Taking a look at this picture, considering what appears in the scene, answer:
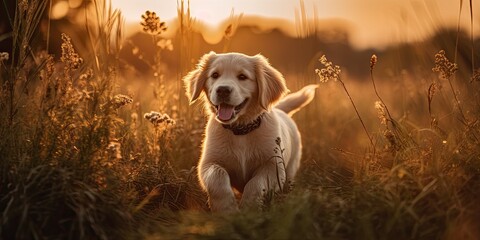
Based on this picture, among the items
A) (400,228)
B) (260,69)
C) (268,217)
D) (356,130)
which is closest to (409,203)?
(400,228)

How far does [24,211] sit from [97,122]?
2.24ft

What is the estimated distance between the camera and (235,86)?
3.75m

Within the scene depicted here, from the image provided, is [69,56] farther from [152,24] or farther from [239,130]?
[239,130]

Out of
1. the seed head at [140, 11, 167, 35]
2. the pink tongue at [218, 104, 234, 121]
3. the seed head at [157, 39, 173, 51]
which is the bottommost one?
the pink tongue at [218, 104, 234, 121]

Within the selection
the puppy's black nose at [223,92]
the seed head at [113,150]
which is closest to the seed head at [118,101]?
the seed head at [113,150]

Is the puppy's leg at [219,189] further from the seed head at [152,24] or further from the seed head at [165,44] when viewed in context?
the seed head at [165,44]

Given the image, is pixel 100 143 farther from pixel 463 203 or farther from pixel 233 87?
pixel 463 203

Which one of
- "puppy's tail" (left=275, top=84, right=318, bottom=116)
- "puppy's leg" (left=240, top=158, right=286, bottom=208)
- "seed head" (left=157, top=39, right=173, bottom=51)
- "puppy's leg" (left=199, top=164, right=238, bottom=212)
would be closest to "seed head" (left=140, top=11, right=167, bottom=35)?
"seed head" (left=157, top=39, right=173, bottom=51)

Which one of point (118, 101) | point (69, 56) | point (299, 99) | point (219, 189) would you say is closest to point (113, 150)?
point (118, 101)

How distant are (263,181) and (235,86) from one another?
0.65 metres

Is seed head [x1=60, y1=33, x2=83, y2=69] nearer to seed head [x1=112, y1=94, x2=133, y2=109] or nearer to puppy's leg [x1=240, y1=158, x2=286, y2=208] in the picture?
seed head [x1=112, y1=94, x2=133, y2=109]

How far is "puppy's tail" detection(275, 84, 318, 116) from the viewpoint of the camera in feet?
16.2

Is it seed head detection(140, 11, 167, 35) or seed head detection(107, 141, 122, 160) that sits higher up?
seed head detection(140, 11, 167, 35)

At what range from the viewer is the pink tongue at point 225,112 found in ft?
12.2
